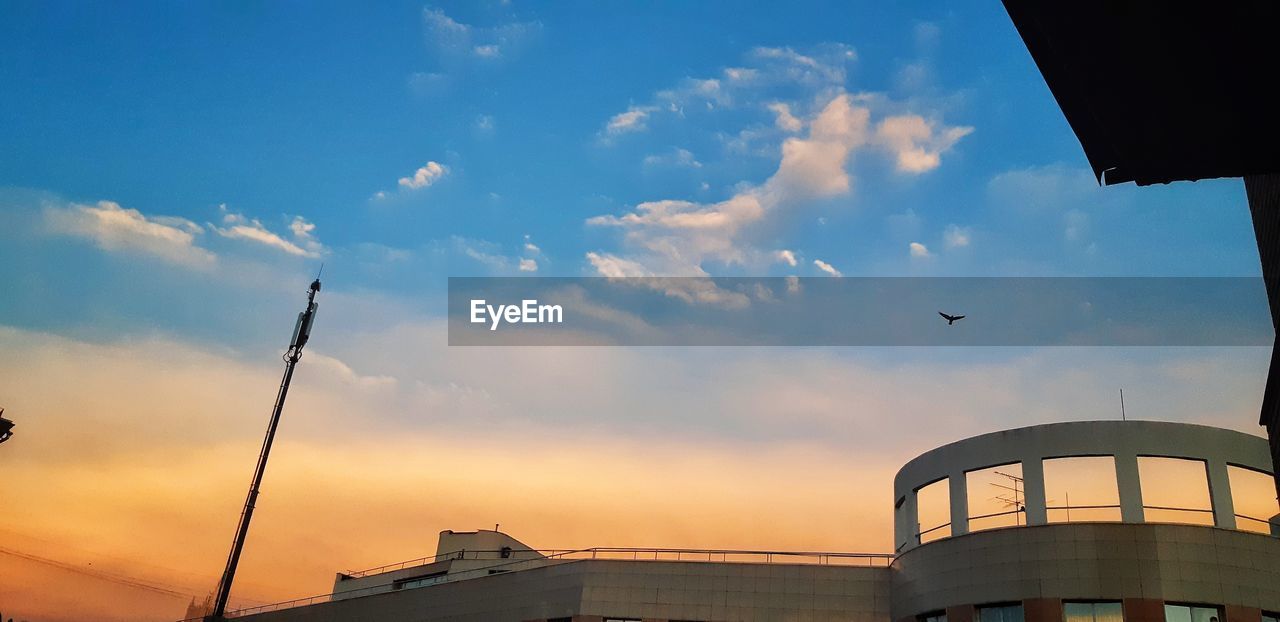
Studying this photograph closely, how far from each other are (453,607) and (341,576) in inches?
1338

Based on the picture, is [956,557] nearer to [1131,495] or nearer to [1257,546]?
[1131,495]

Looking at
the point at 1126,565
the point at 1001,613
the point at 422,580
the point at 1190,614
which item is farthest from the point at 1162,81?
the point at 422,580

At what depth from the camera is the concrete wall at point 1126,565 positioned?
35500 millimetres

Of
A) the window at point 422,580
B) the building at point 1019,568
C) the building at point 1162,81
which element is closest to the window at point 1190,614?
the building at point 1019,568

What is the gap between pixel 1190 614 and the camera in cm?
3528

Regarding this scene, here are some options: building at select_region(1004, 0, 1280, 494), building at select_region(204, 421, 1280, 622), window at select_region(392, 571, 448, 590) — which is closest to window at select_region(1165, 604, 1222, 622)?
building at select_region(204, 421, 1280, 622)

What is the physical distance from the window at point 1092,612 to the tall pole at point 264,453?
55.7 meters

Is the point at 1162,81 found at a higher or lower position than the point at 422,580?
higher

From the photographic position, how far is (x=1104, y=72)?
11602 mm

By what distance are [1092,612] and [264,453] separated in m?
59.0

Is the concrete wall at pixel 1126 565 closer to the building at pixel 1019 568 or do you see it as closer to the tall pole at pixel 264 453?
the building at pixel 1019 568

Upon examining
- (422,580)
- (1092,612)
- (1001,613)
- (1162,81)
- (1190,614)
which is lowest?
(1001,613)

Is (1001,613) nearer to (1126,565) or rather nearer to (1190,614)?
(1126,565)

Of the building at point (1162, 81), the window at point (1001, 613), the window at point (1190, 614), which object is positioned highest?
the building at point (1162, 81)
